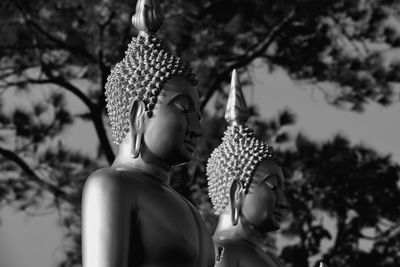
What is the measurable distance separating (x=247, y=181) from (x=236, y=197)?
0.09 metres

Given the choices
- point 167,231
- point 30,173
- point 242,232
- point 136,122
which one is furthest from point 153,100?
point 30,173

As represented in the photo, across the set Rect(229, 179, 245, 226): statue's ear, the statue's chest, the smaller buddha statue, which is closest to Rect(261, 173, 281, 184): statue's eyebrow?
the smaller buddha statue

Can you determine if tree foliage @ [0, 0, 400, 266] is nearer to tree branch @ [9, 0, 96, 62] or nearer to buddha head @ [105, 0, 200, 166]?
tree branch @ [9, 0, 96, 62]

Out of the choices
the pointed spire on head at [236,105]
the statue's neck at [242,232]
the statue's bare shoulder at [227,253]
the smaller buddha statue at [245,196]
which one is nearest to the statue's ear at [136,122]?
the statue's bare shoulder at [227,253]

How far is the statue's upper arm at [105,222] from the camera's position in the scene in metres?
4.16

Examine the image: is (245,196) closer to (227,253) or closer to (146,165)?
(227,253)

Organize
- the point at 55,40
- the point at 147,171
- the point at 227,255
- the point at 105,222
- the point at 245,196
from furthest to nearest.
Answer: the point at 55,40 < the point at 245,196 < the point at 227,255 < the point at 147,171 < the point at 105,222

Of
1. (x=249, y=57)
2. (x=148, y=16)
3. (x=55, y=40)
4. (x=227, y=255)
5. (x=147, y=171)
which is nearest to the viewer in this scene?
(x=147, y=171)

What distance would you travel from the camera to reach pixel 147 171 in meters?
4.48

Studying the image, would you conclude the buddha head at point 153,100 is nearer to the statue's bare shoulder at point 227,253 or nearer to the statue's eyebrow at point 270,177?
the statue's bare shoulder at point 227,253

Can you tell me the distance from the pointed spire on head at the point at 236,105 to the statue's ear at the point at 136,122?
3.92ft

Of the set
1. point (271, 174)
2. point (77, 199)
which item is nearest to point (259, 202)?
point (271, 174)

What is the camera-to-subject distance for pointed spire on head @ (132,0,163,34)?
15.4 ft

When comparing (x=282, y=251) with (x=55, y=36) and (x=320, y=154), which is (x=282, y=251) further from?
(x=55, y=36)
